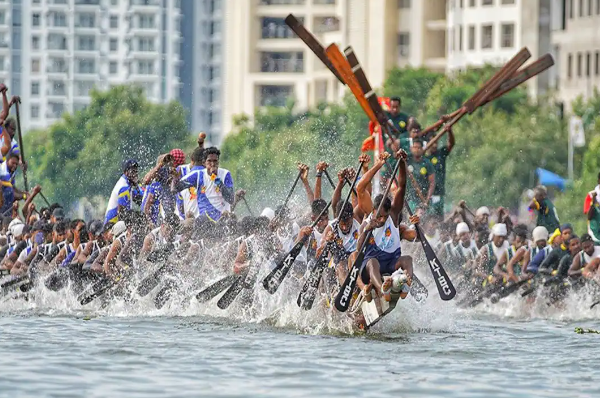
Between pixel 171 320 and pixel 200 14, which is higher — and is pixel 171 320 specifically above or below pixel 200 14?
below

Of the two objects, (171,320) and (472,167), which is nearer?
(171,320)

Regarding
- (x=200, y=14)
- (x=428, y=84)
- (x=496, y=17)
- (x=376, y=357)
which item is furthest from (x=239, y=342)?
(x=200, y=14)

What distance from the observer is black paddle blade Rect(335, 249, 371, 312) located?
2377 centimetres

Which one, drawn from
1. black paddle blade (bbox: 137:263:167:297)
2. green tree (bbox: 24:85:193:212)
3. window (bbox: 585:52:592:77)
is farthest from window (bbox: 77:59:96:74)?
black paddle blade (bbox: 137:263:167:297)

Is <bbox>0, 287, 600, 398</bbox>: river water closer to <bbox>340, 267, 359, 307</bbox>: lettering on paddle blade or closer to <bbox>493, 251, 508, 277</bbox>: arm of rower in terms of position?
<bbox>340, 267, 359, 307</bbox>: lettering on paddle blade

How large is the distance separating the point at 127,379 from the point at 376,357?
9.83ft

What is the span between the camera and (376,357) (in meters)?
22.1

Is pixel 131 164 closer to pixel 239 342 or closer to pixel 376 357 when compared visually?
pixel 239 342

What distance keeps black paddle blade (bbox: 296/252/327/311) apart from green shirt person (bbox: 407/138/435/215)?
9.16 metres

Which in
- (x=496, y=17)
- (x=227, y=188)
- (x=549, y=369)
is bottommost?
(x=549, y=369)

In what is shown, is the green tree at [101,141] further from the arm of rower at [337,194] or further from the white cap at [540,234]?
the arm of rower at [337,194]

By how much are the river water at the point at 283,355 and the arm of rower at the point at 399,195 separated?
141cm

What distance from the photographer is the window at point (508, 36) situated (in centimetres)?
9788

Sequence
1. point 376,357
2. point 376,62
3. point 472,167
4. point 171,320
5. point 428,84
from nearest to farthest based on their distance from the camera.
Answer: point 376,357 < point 171,320 < point 472,167 < point 428,84 < point 376,62
